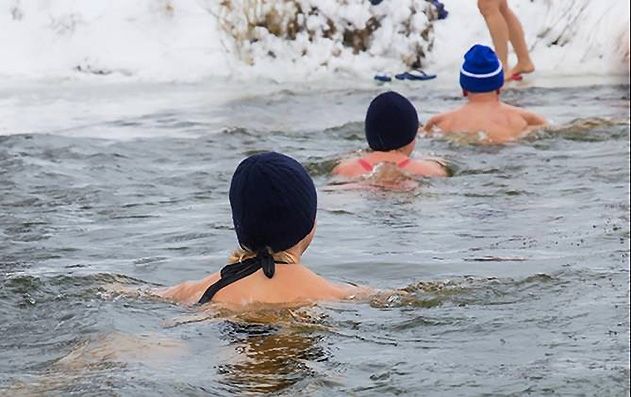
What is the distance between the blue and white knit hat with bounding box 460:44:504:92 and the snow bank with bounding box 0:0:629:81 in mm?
Result: 3991

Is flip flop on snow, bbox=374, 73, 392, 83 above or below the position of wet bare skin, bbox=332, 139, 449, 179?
below

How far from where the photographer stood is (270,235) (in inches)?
196

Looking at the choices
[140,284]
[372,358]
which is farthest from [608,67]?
[372,358]

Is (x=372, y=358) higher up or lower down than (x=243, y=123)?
higher up

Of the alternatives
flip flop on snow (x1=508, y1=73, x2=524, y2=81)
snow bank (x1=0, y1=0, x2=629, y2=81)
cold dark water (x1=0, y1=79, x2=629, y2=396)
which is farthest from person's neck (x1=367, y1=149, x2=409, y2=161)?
snow bank (x1=0, y1=0, x2=629, y2=81)

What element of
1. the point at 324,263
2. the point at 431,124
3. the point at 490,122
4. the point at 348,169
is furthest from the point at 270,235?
the point at 431,124

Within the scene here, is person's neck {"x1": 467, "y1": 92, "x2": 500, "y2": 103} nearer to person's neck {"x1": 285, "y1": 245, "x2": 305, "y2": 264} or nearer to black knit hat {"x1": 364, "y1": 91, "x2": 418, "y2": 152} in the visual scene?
black knit hat {"x1": 364, "y1": 91, "x2": 418, "y2": 152}

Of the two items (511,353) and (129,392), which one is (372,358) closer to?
(511,353)

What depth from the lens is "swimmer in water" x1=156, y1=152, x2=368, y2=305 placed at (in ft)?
16.2

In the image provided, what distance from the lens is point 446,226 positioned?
6.83 m

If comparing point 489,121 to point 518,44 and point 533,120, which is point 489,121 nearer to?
point 533,120

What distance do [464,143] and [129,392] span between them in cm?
576

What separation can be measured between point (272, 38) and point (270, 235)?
31.4ft

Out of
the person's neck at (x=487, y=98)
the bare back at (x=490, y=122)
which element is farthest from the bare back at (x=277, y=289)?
the person's neck at (x=487, y=98)
